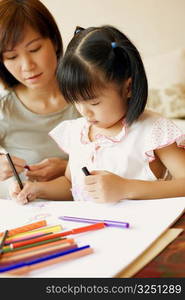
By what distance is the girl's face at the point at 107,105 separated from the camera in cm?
74

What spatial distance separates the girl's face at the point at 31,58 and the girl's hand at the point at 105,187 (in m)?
0.40

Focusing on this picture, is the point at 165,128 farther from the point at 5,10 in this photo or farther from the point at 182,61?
the point at 182,61

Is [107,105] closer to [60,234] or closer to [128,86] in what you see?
[128,86]

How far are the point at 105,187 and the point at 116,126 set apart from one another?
192mm

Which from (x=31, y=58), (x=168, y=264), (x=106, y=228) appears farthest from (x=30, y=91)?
(x=168, y=264)

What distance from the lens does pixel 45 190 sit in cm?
90

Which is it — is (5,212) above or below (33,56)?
below

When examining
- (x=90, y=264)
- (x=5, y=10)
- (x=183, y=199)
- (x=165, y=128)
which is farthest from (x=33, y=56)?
(x=90, y=264)

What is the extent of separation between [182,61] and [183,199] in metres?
1.25

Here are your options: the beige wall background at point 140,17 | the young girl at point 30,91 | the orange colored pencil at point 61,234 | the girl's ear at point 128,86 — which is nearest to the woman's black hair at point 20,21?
the young girl at point 30,91

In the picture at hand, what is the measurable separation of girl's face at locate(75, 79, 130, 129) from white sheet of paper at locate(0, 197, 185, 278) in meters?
0.18

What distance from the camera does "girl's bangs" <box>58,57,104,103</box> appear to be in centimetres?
73

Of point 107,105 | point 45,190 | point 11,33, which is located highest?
point 11,33

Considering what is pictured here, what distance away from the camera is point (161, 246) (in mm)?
531
